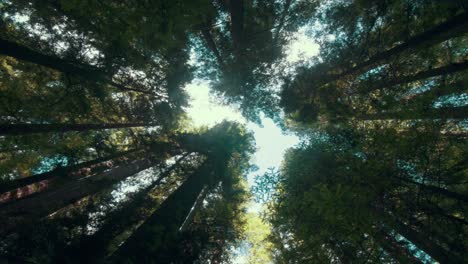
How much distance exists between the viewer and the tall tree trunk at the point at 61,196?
965 centimetres

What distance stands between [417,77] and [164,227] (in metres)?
10.2

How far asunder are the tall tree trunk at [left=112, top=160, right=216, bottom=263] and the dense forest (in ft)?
0.24

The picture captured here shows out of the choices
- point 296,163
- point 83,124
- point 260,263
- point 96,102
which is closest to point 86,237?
point 83,124

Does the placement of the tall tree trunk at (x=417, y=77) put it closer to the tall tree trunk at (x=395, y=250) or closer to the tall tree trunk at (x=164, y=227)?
the tall tree trunk at (x=395, y=250)

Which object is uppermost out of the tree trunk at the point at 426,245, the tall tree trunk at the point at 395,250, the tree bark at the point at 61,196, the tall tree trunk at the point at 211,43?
the tall tree trunk at the point at 211,43

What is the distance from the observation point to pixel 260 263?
16.0 m

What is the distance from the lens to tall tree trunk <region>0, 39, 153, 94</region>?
850 cm

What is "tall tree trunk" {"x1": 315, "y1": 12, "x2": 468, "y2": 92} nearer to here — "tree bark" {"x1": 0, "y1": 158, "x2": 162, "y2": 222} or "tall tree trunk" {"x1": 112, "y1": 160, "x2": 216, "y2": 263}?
"tall tree trunk" {"x1": 112, "y1": 160, "x2": 216, "y2": 263}

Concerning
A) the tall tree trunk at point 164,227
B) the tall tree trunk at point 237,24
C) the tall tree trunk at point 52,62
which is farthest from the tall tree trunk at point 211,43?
the tall tree trunk at point 164,227

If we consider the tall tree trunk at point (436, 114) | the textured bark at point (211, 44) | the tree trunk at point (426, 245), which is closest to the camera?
the tree trunk at point (426, 245)

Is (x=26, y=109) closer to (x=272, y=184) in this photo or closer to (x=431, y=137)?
(x=272, y=184)

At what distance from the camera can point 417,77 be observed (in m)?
10.4

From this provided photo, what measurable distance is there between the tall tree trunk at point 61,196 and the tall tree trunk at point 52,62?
4.20 meters

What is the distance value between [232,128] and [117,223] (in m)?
10.6
